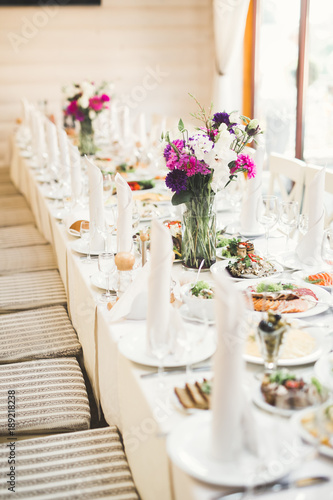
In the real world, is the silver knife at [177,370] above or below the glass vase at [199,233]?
below

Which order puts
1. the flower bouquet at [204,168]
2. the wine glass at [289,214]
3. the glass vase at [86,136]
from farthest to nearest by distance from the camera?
the glass vase at [86,136] < the wine glass at [289,214] < the flower bouquet at [204,168]

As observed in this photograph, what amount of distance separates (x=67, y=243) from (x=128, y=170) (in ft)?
4.81

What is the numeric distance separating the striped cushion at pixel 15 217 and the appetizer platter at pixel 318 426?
3.37 metres

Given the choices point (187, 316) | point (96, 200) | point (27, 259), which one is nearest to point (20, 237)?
point (27, 259)

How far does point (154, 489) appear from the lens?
1293mm

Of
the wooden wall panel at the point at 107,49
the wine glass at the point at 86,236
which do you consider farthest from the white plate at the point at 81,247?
the wooden wall panel at the point at 107,49

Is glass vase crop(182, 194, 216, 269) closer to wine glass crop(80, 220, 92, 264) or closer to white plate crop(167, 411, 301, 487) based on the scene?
wine glass crop(80, 220, 92, 264)

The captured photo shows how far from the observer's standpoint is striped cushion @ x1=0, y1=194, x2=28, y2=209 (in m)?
4.65

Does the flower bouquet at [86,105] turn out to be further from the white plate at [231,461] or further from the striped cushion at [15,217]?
the white plate at [231,461]

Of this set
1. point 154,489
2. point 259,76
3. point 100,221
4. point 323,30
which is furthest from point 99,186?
point 259,76

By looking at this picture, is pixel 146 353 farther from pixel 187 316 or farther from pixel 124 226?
pixel 124 226

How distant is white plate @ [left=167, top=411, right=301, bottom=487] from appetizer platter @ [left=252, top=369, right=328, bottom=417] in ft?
0.22

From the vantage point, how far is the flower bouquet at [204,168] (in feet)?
6.19

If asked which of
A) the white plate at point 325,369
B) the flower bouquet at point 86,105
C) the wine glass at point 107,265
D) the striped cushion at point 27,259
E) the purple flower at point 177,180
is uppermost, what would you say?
the flower bouquet at point 86,105
